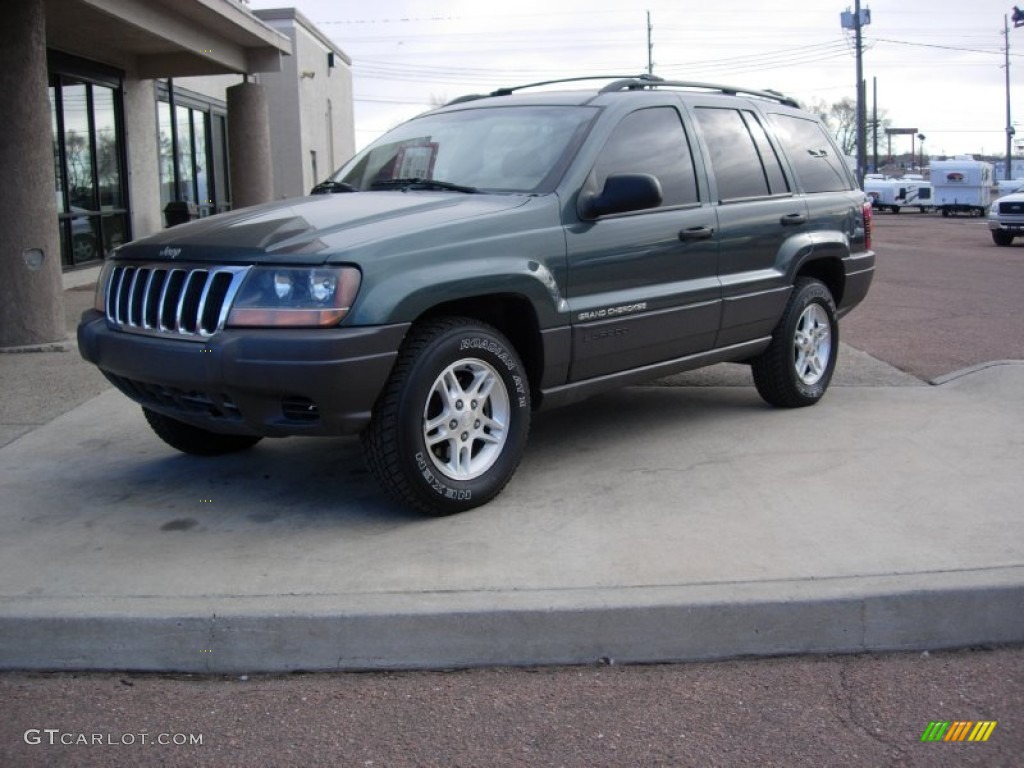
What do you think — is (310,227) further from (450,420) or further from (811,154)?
(811,154)

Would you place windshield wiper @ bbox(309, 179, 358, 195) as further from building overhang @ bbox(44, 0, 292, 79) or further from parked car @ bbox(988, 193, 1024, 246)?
parked car @ bbox(988, 193, 1024, 246)

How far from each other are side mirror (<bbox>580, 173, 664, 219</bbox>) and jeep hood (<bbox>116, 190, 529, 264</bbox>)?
1.05ft

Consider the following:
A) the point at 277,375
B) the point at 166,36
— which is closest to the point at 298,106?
the point at 166,36

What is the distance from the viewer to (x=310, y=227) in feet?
15.5

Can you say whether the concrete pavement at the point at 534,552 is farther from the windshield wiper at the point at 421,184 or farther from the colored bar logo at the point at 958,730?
the windshield wiper at the point at 421,184

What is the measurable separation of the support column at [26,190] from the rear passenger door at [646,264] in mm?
5644

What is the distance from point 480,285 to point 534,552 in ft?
3.78

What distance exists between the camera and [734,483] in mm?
5363

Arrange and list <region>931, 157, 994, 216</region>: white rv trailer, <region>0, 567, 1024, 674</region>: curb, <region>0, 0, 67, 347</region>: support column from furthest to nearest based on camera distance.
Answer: <region>931, 157, 994, 216</region>: white rv trailer, <region>0, 0, 67, 347</region>: support column, <region>0, 567, 1024, 674</region>: curb

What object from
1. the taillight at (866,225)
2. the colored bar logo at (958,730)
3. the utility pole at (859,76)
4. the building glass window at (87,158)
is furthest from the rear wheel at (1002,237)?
the utility pole at (859,76)

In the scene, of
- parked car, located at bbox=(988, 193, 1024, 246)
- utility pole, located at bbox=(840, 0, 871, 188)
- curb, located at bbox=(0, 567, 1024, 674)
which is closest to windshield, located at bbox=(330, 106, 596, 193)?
curb, located at bbox=(0, 567, 1024, 674)

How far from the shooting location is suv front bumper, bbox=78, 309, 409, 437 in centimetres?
430

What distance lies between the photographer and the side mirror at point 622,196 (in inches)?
205

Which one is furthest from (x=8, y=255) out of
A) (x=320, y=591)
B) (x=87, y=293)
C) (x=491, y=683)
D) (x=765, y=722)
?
(x=765, y=722)
